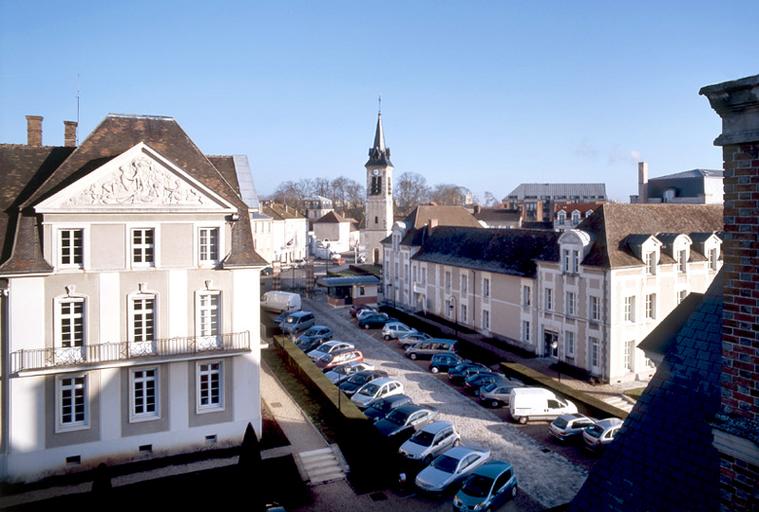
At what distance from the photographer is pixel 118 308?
66.8ft

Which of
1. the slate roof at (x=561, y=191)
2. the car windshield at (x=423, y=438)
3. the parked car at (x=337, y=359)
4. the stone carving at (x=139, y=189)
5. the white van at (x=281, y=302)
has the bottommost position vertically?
the car windshield at (x=423, y=438)

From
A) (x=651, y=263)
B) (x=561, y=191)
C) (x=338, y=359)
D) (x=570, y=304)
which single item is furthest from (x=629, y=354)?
(x=561, y=191)

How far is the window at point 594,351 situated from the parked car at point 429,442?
1275 cm

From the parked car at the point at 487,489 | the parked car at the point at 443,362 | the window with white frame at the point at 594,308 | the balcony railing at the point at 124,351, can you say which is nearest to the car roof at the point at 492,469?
the parked car at the point at 487,489

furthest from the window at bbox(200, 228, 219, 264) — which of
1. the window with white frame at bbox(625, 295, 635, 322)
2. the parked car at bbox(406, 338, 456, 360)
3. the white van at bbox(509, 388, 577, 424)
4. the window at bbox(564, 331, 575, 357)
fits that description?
the window with white frame at bbox(625, 295, 635, 322)

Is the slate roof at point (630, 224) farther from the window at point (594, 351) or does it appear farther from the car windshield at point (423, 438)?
the car windshield at point (423, 438)

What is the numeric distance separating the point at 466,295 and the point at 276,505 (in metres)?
28.5

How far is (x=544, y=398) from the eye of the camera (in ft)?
85.9

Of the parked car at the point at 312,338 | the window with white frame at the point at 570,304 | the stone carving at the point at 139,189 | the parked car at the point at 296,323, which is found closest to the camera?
the stone carving at the point at 139,189

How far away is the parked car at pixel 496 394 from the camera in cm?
2800

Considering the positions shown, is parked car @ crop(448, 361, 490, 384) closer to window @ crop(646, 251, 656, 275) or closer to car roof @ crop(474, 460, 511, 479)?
window @ crop(646, 251, 656, 275)

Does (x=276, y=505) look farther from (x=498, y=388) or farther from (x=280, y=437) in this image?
(x=498, y=388)

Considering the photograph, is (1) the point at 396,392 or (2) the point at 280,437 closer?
(2) the point at 280,437

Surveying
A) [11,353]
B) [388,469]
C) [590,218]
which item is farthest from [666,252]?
[11,353]
